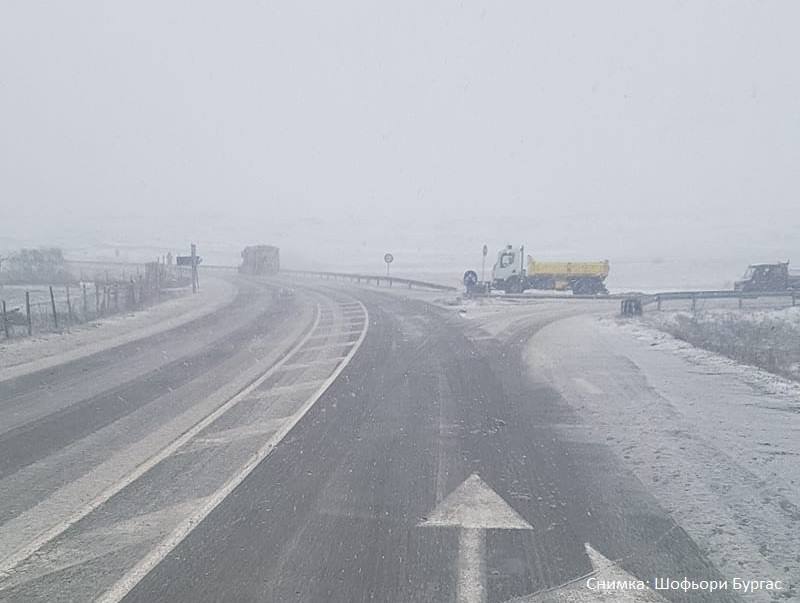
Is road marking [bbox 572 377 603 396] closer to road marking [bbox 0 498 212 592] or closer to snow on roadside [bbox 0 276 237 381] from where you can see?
road marking [bbox 0 498 212 592]

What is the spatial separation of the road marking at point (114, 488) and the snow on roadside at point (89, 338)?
5361 millimetres

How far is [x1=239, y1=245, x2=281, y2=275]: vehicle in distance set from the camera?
2221 inches

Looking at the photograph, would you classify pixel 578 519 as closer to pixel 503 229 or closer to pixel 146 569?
pixel 146 569

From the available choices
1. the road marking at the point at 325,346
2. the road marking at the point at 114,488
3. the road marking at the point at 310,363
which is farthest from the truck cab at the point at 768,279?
the road marking at the point at 114,488

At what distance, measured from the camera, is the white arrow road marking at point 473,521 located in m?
4.45

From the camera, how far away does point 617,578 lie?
4.55 meters

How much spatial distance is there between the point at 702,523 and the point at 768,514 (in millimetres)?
732

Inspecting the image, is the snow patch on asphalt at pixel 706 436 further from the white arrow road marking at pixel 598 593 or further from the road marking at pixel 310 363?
the road marking at pixel 310 363

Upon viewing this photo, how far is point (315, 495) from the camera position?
6.04 metres

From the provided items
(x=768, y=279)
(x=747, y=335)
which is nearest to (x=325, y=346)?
(x=747, y=335)

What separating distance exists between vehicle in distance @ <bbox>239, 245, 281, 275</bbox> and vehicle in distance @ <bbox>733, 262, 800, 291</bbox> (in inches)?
1580

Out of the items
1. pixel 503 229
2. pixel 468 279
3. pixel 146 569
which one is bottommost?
pixel 146 569

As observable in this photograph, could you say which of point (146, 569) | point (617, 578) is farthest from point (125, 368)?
point (617, 578)

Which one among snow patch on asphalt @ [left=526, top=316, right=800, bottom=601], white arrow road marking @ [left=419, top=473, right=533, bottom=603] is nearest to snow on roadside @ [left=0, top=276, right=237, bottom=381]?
white arrow road marking @ [left=419, top=473, right=533, bottom=603]
